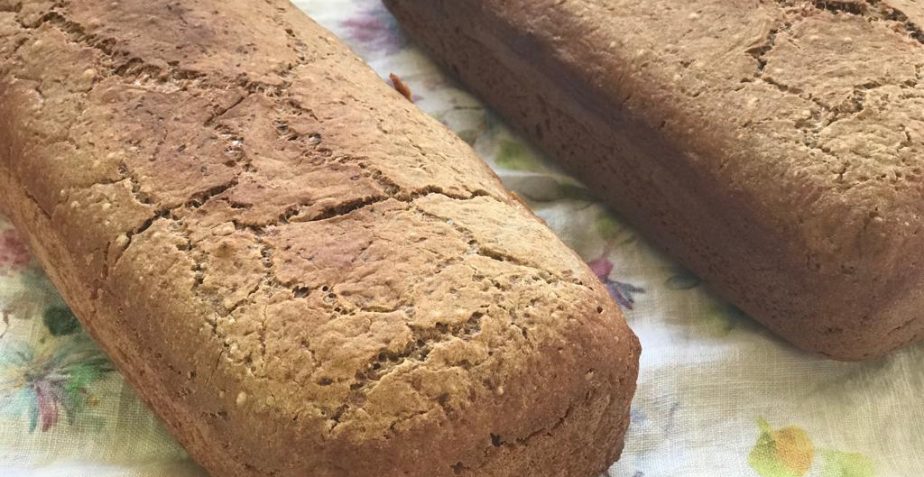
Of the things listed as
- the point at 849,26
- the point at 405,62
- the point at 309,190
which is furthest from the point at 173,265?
the point at 849,26

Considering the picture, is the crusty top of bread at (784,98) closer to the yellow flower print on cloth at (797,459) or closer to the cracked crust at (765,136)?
the cracked crust at (765,136)

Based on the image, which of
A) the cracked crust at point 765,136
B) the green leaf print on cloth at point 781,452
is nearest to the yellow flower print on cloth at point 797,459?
the green leaf print on cloth at point 781,452

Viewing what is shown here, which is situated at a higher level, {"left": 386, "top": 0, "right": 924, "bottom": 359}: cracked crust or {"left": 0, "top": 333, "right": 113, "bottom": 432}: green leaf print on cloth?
{"left": 386, "top": 0, "right": 924, "bottom": 359}: cracked crust

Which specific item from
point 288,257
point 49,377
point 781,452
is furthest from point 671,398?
point 49,377

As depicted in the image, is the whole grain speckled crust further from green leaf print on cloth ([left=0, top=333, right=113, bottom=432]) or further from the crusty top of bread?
the crusty top of bread

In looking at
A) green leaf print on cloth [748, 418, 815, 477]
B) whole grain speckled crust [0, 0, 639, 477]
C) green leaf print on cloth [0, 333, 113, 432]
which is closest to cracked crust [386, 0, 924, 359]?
green leaf print on cloth [748, 418, 815, 477]

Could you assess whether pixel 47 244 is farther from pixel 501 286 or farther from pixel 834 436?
pixel 834 436
